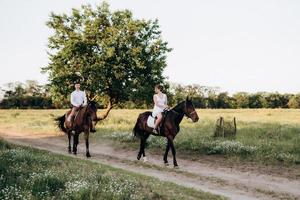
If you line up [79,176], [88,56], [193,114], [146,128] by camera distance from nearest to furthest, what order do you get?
[79,176]
[193,114]
[146,128]
[88,56]

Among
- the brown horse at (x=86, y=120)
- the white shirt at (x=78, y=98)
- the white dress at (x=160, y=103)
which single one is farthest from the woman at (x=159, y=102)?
the white shirt at (x=78, y=98)

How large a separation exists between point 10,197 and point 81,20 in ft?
77.6

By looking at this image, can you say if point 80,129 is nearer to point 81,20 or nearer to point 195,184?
point 195,184

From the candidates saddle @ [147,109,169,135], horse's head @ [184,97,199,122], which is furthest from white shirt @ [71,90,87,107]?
horse's head @ [184,97,199,122]

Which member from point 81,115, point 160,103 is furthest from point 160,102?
point 81,115

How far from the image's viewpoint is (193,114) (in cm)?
1850

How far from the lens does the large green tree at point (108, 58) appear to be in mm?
30156

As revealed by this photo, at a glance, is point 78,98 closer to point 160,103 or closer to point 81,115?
point 81,115

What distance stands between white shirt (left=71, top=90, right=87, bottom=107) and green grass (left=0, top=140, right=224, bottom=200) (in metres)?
7.76

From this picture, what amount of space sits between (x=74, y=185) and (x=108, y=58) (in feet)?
64.8

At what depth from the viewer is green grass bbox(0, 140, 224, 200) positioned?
35.3 ft

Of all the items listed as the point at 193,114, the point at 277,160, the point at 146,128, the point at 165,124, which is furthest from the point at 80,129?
the point at 277,160

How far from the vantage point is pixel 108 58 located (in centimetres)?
3006

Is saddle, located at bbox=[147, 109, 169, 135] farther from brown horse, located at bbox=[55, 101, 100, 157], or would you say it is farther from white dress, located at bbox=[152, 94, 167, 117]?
brown horse, located at bbox=[55, 101, 100, 157]
